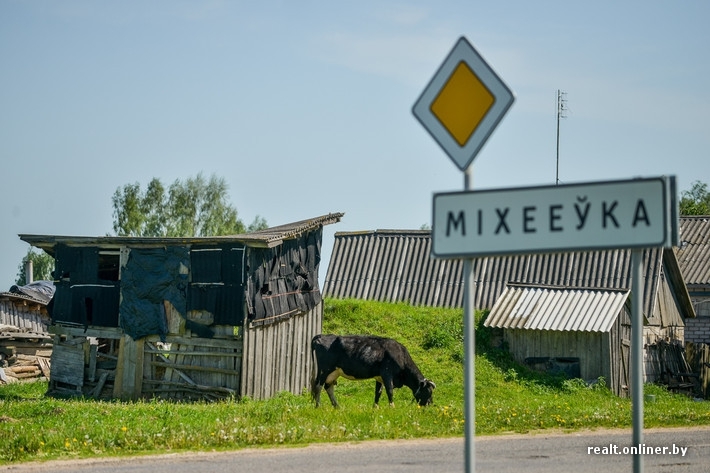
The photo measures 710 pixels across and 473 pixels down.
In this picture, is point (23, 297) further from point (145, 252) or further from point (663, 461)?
point (663, 461)

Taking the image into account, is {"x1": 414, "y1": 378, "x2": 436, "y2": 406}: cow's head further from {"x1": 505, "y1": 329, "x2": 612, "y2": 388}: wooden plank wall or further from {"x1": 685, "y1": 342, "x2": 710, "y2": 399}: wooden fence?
{"x1": 685, "y1": 342, "x2": 710, "y2": 399}: wooden fence

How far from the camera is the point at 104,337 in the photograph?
88.9 ft

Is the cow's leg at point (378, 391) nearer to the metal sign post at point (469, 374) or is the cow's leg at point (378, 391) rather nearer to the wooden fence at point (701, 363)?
the wooden fence at point (701, 363)

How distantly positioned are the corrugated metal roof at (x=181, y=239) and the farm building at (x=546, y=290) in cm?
646

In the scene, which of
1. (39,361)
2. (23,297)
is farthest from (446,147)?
(23,297)

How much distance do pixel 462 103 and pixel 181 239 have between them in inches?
812

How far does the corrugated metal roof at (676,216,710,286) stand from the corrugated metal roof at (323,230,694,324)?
4412mm

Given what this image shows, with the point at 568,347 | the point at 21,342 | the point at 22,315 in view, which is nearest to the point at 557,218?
the point at 568,347

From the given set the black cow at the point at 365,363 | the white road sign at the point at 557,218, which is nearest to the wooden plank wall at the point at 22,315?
the black cow at the point at 365,363

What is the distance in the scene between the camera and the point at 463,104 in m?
5.84

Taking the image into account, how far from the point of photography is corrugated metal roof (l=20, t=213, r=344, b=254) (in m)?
25.3

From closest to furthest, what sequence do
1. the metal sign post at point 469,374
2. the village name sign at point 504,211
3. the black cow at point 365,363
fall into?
the village name sign at point 504,211
the metal sign post at point 469,374
the black cow at point 365,363

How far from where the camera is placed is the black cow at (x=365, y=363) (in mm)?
23625

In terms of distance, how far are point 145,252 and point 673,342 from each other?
19396 millimetres
